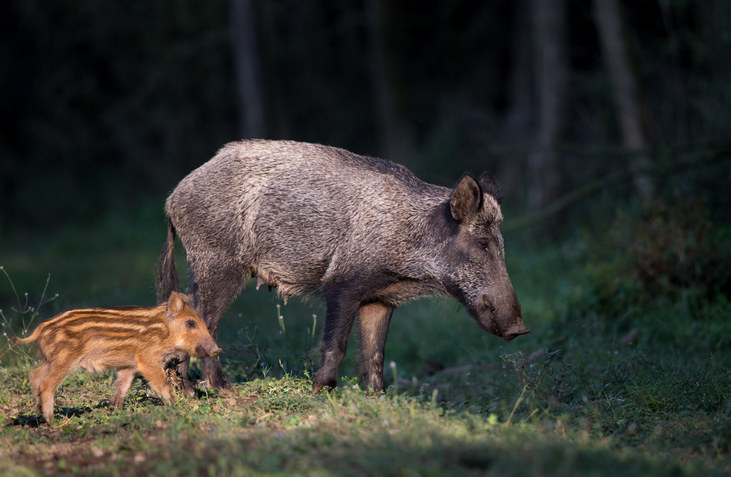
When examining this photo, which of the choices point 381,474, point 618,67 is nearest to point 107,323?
point 381,474

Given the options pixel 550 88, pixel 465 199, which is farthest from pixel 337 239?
pixel 550 88

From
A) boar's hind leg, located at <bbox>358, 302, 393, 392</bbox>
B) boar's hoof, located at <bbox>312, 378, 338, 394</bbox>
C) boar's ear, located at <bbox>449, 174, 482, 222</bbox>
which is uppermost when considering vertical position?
boar's ear, located at <bbox>449, 174, 482, 222</bbox>

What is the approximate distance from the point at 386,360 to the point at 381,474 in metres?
4.86

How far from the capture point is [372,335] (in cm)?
643

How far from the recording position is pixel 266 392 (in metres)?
5.97

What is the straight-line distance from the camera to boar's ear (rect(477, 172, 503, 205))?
6361mm

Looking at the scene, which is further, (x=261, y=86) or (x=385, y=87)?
(x=385, y=87)

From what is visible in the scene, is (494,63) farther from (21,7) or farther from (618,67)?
(21,7)

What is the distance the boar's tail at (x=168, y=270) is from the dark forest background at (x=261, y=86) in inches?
333

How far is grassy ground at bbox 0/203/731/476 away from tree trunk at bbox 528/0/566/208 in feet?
12.2

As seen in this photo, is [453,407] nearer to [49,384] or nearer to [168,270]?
[168,270]

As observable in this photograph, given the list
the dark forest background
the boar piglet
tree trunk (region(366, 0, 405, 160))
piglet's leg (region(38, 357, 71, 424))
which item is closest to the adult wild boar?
the boar piglet

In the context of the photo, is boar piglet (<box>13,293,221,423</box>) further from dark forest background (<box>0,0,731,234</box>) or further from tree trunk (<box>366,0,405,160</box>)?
tree trunk (<box>366,0,405,160</box>)

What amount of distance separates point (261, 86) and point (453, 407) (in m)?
14.4
